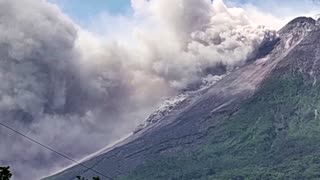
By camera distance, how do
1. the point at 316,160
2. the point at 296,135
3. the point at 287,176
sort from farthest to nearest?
the point at 296,135 → the point at 316,160 → the point at 287,176

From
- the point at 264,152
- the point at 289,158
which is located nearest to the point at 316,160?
the point at 289,158

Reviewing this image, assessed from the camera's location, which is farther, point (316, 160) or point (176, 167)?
point (176, 167)

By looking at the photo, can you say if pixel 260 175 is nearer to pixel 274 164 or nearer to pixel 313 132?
pixel 274 164

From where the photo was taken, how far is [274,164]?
587ft

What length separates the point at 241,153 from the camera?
197250mm

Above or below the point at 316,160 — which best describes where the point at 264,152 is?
above

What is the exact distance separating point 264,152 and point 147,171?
36.6m

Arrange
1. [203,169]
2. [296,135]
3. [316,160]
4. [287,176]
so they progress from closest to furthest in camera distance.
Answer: [287,176]
[316,160]
[203,169]
[296,135]

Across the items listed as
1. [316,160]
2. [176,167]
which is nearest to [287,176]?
[316,160]

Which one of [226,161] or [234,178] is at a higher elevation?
[226,161]

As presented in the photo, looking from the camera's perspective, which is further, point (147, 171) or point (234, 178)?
point (147, 171)

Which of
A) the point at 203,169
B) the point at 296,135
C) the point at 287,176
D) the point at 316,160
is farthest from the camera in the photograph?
the point at 296,135

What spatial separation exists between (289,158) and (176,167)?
36286 millimetres

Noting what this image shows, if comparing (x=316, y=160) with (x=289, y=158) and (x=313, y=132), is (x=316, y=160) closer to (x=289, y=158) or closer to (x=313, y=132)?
(x=289, y=158)
